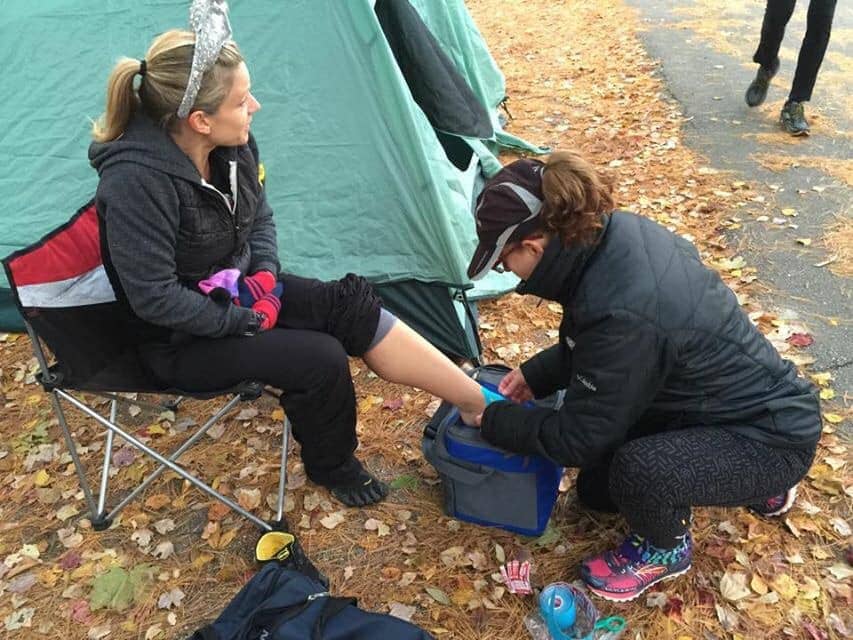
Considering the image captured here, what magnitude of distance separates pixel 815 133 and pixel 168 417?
522 centimetres

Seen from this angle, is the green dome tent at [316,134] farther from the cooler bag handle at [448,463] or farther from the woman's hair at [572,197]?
the woman's hair at [572,197]

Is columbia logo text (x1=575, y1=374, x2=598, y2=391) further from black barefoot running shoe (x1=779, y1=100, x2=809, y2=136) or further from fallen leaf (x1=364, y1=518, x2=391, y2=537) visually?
black barefoot running shoe (x1=779, y1=100, x2=809, y2=136)

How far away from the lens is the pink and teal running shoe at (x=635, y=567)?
2266 millimetres

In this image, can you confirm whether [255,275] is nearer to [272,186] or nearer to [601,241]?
[272,186]

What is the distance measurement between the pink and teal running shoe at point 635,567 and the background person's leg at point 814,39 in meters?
4.28

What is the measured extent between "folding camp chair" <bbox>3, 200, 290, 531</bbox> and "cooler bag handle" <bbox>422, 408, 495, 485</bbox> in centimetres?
61

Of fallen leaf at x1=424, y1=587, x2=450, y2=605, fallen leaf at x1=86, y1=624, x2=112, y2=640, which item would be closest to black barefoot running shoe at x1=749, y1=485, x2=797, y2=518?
fallen leaf at x1=424, y1=587, x2=450, y2=605

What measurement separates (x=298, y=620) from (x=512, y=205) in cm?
132

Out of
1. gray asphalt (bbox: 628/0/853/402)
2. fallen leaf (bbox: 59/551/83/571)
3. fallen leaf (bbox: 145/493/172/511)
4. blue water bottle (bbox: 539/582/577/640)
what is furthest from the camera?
gray asphalt (bbox: 628/0/853/402)

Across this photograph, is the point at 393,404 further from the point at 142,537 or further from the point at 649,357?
the point at 649,357

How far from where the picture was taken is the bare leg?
2.42m

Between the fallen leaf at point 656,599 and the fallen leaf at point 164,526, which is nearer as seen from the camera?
the fallen leaf at point 656,599

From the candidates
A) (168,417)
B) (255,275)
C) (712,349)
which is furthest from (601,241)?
(168,417)

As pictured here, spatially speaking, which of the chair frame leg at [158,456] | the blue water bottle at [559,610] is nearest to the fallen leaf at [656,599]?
the blue water bottle at [559,610]
